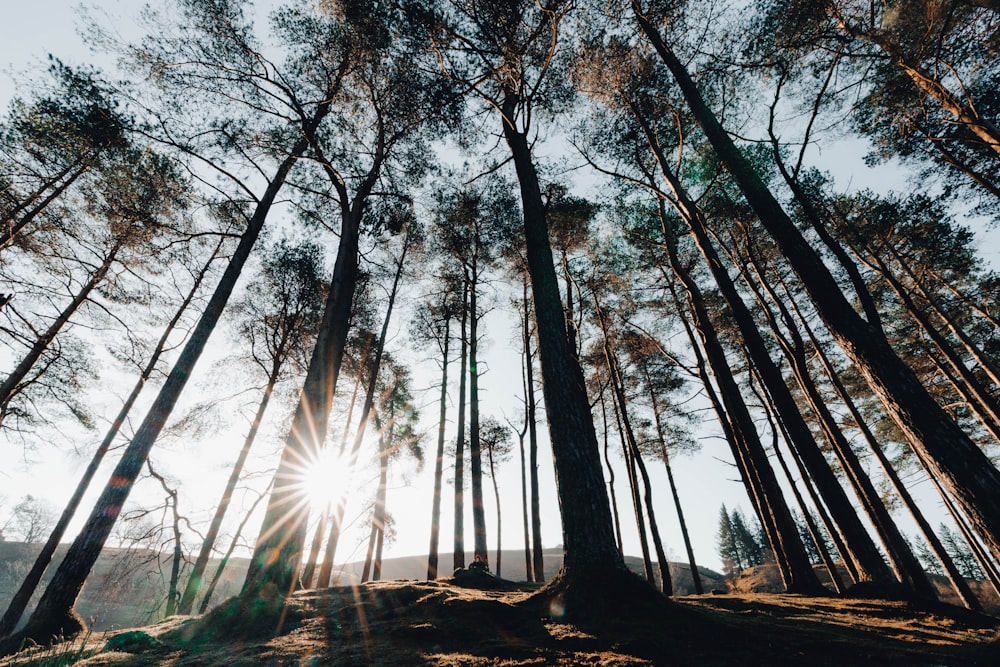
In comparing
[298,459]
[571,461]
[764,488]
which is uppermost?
[298,459]

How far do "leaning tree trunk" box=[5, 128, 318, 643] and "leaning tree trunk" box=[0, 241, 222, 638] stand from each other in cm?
396

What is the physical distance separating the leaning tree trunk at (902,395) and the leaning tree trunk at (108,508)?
8789 mm

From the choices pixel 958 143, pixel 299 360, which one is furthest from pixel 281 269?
pixel 958 143

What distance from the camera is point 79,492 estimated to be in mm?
9227

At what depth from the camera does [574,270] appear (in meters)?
12.4

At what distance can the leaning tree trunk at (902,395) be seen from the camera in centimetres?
309

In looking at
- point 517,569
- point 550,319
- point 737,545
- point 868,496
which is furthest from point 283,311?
point 737,545

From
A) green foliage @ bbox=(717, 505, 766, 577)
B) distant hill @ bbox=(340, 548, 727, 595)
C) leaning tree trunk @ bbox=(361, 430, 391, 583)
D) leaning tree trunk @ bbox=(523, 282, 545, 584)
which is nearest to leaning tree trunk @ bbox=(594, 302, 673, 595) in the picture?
leaning tree trunk @ bbox=(523, 282, 545, 584)

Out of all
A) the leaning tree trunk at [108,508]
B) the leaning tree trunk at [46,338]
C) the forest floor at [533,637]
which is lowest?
the forest floor at [533,637]

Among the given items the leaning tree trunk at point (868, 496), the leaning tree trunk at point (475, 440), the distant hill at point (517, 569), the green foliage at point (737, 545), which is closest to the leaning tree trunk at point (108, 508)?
the leaning tree trunk at point (475, 440)

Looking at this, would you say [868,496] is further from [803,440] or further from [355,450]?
[355,450]

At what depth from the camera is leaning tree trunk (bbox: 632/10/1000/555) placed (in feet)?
10.1

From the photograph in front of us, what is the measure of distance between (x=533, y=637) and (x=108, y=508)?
5.83m

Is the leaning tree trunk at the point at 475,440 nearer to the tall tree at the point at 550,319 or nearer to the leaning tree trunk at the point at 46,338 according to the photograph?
the tall tree at the point at 550,319
